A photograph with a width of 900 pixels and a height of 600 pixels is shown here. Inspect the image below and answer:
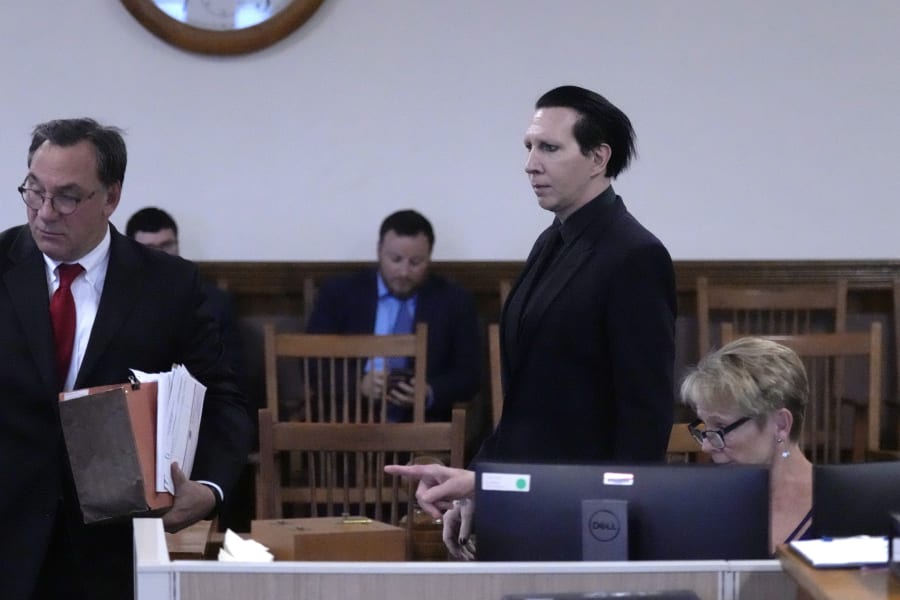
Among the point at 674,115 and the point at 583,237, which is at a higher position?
the point at 674,115

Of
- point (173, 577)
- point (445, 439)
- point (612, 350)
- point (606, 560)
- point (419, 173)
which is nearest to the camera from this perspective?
point (173, 577)

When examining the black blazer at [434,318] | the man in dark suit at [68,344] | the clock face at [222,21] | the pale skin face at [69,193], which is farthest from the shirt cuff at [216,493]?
the clock face at [222,21]

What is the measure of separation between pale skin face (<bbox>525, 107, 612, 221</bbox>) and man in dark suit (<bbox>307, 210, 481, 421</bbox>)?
2.18 metres

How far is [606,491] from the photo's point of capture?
6.15ft

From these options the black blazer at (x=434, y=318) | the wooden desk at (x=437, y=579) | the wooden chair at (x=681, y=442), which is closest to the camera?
the wooden desk at (x=437, y=579)

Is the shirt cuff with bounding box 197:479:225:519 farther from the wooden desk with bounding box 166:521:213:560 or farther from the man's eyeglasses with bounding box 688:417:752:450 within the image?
the man's eyeglasses with bounding box 688:417:752:450

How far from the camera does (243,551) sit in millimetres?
1985

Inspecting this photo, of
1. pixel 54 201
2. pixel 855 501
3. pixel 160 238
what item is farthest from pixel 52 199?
pixel 160 238

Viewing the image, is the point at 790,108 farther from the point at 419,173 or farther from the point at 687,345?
the point at 419,173

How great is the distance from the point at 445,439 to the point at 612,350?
1.06 m

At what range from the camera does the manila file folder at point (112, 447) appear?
2.05 m

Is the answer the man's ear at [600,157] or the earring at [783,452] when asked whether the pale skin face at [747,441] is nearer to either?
the earring at [783,452]

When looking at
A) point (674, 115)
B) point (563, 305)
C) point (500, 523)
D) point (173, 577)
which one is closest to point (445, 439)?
point (563, 305)

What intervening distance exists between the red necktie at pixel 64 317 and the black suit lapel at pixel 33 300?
2 centimetres
